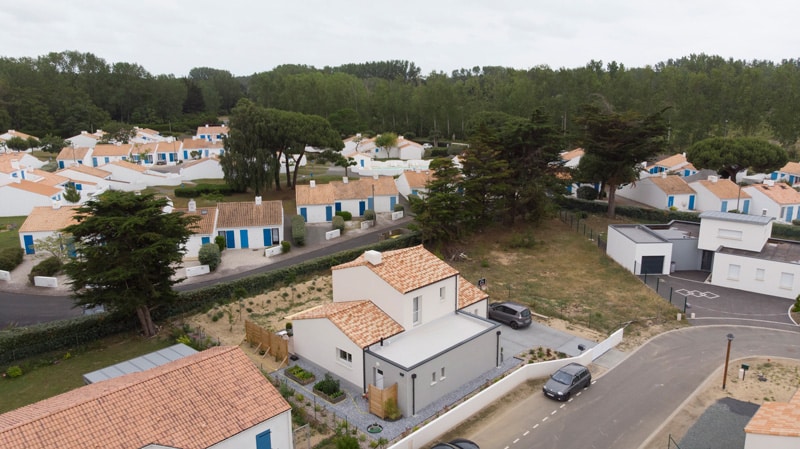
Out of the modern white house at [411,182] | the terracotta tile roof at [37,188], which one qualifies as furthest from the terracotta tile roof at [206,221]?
the modern white house at [411,182]

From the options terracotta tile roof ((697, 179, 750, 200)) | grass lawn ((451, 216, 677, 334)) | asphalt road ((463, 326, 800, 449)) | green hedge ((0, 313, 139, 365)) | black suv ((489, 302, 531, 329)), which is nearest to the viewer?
asphalt road ((463, 326, 800, 449))

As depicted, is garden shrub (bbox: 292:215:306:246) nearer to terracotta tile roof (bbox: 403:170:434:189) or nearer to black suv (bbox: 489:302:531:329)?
terracotta tile roof (bbox: 403:170:434:189)

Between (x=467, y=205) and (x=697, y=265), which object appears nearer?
(x=697, y=265)

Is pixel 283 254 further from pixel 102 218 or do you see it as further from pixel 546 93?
pixel 546 93

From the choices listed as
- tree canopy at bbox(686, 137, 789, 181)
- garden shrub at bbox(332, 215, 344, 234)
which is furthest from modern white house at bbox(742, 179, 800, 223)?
garden shrub at bbox(332, 215, 344, 234)

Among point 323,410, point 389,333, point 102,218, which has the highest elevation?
point 102,218

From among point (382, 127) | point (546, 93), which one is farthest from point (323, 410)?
point (382, 127)

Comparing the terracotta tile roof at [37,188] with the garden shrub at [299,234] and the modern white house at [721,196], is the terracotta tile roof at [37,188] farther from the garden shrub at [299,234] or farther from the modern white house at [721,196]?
the modern white house at [721,196]
